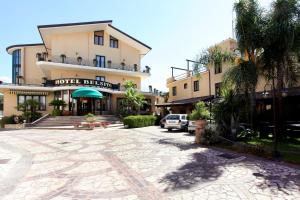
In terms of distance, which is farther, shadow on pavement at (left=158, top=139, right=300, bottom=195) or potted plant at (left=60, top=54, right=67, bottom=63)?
potted plant at (left=60, top=54, right=67, bottom=63)

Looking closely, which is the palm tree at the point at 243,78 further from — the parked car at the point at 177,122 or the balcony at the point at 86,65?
the balcony at the point at 86,65

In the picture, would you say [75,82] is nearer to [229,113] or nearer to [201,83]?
[201,83]

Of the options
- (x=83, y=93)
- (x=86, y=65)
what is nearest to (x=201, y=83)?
(x=83, y=93)

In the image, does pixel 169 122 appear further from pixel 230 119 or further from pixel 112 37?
pixel 112 37

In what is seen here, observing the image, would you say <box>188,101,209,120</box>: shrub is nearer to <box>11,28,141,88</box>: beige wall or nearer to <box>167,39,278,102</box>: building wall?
<box>167,39,278,102</box>: building wall

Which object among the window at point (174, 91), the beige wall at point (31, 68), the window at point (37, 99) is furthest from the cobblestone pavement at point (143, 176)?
the beige wall at point (31, 68)

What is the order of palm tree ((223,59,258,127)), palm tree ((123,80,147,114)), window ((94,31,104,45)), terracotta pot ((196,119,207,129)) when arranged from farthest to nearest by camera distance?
1. window ((94,31,104,45))
2. palm tree ((123,80,147,114))
3. terracotta pot ((196,119,207,129))
4. palm tree ((223,59,258,127))

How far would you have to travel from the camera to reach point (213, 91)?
28.8 m

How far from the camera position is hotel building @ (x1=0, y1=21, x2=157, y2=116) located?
3183cm

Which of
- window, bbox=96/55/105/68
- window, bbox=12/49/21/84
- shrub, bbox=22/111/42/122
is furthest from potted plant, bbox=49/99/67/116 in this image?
window, bbox=12/49/21/84

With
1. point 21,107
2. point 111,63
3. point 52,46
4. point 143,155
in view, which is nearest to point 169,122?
point 143,155

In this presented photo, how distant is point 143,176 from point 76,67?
29.6 meters

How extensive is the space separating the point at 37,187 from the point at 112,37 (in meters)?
35.2

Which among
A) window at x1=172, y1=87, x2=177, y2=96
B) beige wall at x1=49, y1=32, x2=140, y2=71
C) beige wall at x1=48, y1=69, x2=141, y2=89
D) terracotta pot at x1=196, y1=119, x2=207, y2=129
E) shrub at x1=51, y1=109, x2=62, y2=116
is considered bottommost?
terracotta pot at x1=196, y1=119, x2=207, y2=129
